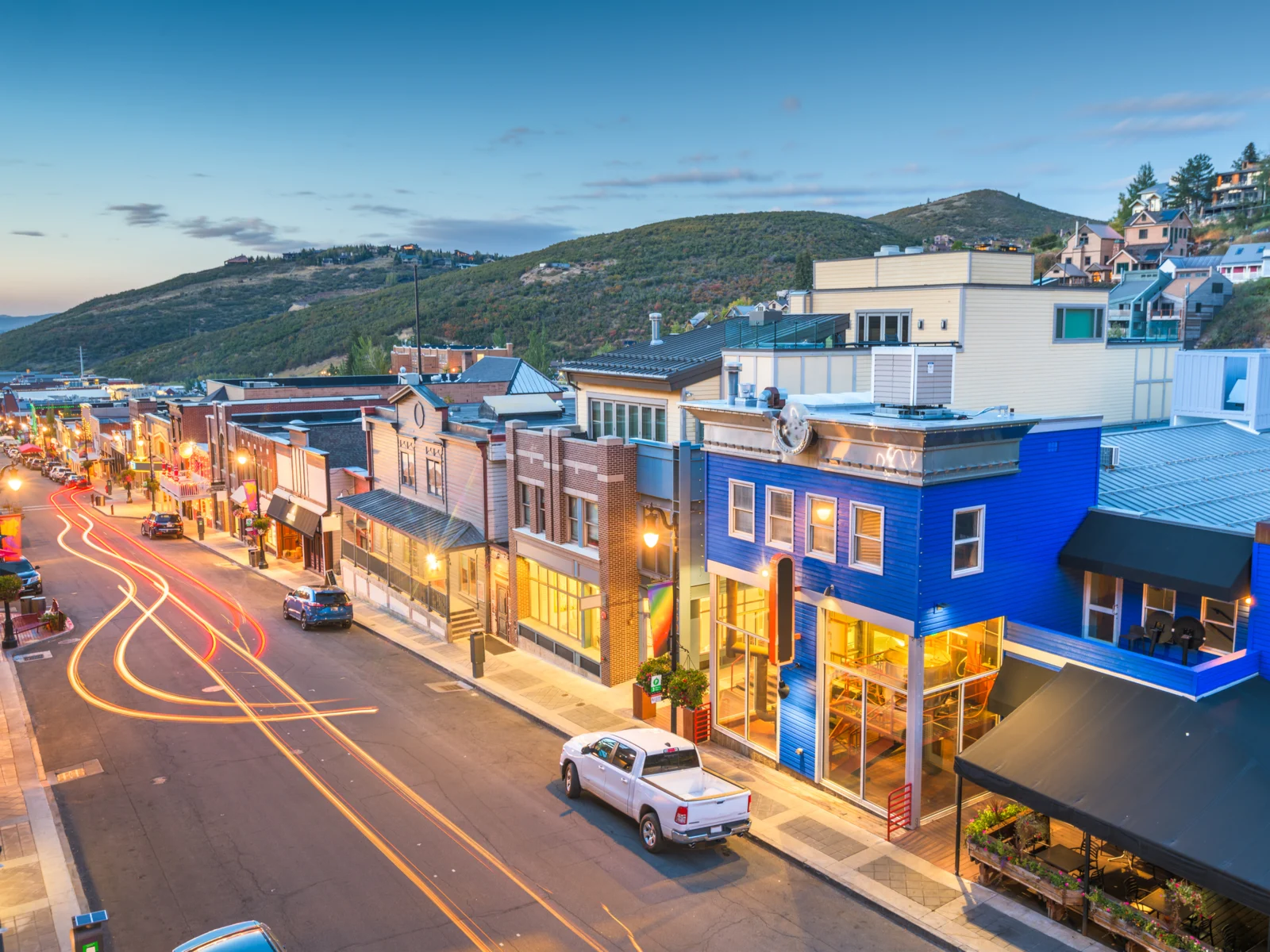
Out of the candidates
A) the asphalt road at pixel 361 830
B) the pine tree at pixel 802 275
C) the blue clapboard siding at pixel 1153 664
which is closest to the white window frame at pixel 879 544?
the blue clapboard siding at pixel 1153 664

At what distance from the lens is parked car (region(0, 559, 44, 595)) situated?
4175cm

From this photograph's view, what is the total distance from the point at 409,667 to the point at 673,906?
17581mm

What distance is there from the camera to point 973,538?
19.5 m

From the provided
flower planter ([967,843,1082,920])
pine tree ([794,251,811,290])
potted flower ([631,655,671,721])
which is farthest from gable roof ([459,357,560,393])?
flower planter ([967,843,1082,920])

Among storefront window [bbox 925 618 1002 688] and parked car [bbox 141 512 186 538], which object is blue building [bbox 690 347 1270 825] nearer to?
storefront window [bbox 925 618 1002 688]

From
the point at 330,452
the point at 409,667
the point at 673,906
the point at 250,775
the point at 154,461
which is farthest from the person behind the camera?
the point at 154,461

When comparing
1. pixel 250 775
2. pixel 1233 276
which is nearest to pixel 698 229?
pixel 1233 276

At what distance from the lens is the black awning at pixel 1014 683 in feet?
63.1

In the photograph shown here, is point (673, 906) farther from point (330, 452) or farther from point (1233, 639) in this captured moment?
point (330, 452)

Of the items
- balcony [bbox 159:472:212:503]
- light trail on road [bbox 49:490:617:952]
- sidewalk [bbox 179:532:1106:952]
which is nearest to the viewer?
sidewalk [bbox 179:532:1106:952]

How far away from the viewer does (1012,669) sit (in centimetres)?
1986

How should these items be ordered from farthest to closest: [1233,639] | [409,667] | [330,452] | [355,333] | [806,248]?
[355,333]
[806,248]
[330,452]
[409,667]
[1233,639]

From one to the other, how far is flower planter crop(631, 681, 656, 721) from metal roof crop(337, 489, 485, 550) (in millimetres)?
10661

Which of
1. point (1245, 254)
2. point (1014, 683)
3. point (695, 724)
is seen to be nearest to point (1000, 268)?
point (1014, 683)
